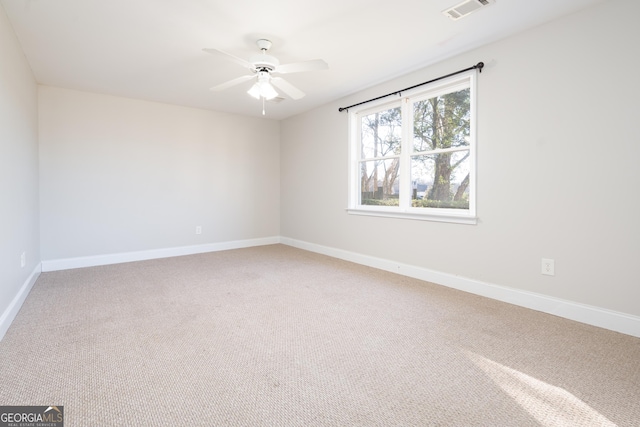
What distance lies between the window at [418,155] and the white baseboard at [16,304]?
11.7 feet

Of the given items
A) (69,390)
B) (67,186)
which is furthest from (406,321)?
(67,186)

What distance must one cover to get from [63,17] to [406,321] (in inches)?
142

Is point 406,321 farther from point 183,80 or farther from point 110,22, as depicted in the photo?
point 183,80

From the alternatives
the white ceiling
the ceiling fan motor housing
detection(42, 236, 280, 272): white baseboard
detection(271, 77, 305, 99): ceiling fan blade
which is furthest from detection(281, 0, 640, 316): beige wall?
detection(42, 236, 280, 272): white baseboard

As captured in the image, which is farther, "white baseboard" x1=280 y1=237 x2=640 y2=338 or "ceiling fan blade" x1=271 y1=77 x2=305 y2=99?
"ceiling fan blade" x1=271 y1=77 x2=305 y2=99

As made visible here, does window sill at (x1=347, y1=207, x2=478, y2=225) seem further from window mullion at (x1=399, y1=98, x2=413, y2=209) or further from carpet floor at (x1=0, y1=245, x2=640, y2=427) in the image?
carpet floor at (x1=0, y1=245, x2=640, y2=427)

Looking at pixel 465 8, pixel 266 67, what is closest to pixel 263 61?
pixel 266 67

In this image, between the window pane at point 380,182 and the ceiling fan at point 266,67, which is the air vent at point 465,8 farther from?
the window pane at point 380,182

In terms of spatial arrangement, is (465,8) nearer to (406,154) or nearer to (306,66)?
(306,66)

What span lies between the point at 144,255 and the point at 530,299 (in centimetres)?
487

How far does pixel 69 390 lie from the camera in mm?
1556

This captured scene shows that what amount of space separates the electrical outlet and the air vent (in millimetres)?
2065

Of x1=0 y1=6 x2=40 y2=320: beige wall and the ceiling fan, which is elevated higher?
the ceiling fan

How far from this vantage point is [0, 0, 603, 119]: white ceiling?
7.72 ft
